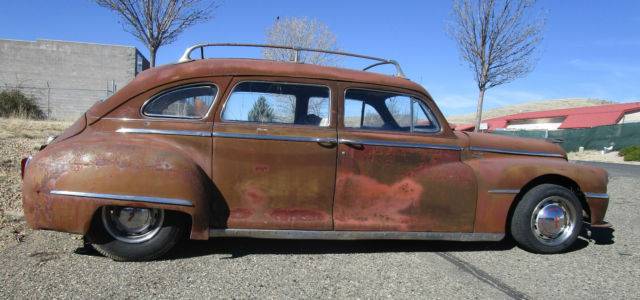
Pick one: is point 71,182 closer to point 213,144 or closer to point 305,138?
point 213,144

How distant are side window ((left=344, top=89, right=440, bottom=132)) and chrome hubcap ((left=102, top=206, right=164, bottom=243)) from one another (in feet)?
5.85

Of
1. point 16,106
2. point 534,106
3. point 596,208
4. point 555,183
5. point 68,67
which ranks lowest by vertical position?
point 596,208

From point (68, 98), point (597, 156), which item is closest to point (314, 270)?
point (597, 156)

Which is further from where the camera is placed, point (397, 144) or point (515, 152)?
point (515, 152)

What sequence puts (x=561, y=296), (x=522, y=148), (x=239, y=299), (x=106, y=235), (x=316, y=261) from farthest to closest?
(x=522, y=148)
(x=316, y=261)
(x=106, y=235)
(x=561, y=296)
(x=239, y=299)

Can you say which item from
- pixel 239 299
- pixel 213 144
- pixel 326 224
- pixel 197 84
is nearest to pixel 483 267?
pixel 326 224

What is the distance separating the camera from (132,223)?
3844 millimetres

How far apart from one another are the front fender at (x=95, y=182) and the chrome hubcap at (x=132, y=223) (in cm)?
16

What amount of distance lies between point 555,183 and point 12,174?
628 cm

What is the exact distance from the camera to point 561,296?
11.6 ft

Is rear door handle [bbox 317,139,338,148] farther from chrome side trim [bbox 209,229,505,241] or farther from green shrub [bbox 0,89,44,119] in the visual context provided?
green shrub [bbox 0,89,44,119]

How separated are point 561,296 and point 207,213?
2612mm

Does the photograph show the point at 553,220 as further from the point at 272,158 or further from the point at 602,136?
the point at 602,136

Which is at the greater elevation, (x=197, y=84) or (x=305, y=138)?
(x=197, y=84)
